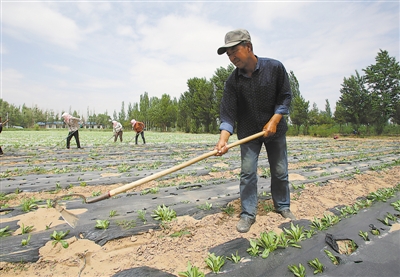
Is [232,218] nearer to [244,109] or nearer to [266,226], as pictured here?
[266,226]

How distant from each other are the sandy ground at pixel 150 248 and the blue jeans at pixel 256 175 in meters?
0.19

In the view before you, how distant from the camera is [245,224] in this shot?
93.8 inches

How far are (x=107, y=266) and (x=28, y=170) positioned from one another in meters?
5.44

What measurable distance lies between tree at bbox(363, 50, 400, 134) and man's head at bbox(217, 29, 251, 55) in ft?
95.5

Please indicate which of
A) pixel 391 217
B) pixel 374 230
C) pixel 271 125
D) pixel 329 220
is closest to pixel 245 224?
pixel 329 220

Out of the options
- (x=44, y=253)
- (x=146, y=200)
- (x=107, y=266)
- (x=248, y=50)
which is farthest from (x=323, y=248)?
(x=44, y=253)

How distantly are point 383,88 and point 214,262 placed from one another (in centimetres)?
3207

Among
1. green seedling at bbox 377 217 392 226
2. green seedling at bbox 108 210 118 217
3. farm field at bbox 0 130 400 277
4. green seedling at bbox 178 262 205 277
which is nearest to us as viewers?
green seedling at bbox 178 262 205 277

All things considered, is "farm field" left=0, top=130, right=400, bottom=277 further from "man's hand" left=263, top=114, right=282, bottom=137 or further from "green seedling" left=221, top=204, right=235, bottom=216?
"man's hand" left=263, top=114, right=282, bottom=137

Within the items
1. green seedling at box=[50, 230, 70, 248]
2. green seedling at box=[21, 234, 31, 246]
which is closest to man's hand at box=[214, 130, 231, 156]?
green seedling at box=[50, 230, 70, 248]

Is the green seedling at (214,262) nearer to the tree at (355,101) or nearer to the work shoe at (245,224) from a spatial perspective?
the work shoe at (245,224)

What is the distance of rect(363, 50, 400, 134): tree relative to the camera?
24688mm

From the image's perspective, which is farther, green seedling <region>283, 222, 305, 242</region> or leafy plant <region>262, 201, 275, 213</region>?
leafy plant <region>262, 201, 275, 213</region>

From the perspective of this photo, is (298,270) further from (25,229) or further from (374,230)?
(25,229)
